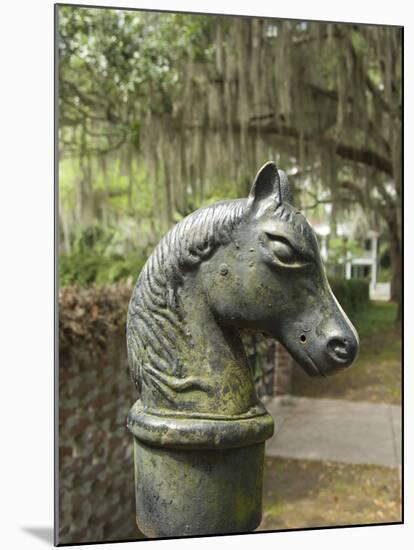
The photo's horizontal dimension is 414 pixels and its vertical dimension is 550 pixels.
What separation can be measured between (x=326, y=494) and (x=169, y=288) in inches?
129

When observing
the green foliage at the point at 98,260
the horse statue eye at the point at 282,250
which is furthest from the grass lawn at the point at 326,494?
the horse statue eye at the point at 282,250

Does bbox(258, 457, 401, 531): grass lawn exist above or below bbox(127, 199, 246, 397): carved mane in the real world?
below

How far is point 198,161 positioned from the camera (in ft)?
14.3

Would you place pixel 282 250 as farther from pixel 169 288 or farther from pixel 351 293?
pixel 351 293

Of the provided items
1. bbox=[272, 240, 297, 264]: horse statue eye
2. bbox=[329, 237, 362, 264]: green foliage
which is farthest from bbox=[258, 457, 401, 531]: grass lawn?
bbox=[272, 240, 297, 264]: horse statue eye

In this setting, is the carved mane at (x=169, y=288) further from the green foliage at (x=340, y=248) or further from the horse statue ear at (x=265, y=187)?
the green foliage at (x=340, y=248)

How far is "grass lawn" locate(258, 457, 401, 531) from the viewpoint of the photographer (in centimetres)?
378

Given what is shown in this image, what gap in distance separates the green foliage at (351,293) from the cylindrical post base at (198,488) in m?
4.12

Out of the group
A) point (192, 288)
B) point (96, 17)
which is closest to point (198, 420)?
point (192, 288)

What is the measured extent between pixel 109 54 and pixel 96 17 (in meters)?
0.28

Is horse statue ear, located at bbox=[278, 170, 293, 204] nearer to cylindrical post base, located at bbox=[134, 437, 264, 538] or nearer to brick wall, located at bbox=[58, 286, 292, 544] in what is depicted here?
cylindrical post base, located at bbox=[134, 437, 264, 538]

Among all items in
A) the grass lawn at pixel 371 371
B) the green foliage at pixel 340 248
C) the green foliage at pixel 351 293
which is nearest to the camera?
the grass lawn at pixel 371 371

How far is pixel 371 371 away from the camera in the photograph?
538 centimetres

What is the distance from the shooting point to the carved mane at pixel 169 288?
107 cm
